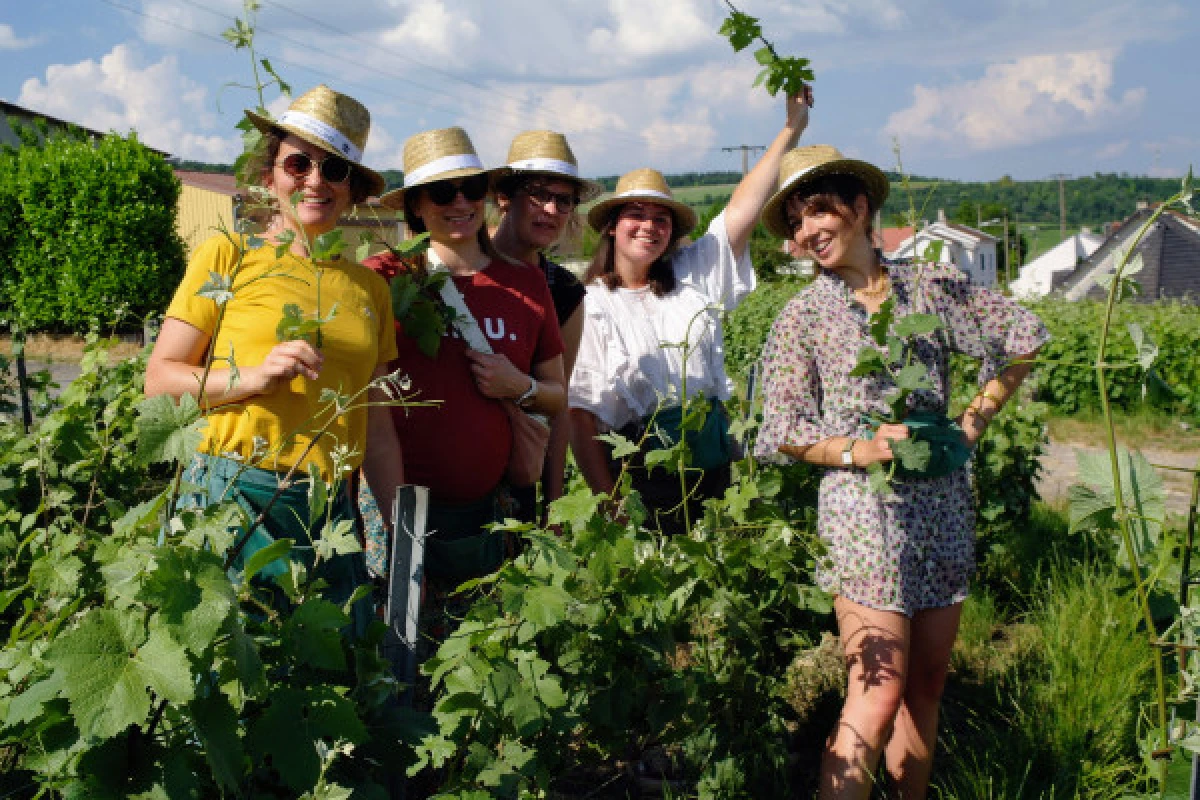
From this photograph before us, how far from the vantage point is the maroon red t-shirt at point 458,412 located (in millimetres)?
2918

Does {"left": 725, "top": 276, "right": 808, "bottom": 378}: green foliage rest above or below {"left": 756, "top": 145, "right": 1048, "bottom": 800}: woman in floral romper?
below

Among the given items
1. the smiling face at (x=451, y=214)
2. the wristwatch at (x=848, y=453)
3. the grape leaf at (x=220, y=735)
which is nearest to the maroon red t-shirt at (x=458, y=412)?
the smiling face at (x=451, y=214)

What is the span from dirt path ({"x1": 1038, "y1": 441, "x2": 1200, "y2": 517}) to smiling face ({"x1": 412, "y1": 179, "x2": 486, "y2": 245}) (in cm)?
588

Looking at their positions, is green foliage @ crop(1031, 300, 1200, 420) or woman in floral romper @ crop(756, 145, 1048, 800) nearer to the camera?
woman in floral romper @ crop(756, 145, 1048, 800)

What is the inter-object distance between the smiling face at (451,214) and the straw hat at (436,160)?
46 millimetres

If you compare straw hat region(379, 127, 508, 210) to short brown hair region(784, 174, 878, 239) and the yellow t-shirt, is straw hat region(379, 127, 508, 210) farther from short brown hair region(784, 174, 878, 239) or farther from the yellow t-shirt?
short brown hair region(784, 174, 878, 239)

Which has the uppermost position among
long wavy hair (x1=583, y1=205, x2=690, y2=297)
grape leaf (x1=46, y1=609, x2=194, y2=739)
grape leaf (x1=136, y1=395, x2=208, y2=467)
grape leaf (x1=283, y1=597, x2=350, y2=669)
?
long wavy hair (x1=583, y1=205, x2=690, y2=297)

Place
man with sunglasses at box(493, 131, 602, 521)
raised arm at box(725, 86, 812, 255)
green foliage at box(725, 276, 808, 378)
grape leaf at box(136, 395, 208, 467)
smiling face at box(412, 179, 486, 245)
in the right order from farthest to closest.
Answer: green foliage at box(725, 276, 808, 378) < man with sunglasses at box(493, 131, 602, 521) < raised arm at box(725, 86, 812, 255) < smiling face at box(412, 179, 486, 245) < grape leaf at box(136, 395, 208, 467)

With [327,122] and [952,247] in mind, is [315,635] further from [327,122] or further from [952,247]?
[952,247]

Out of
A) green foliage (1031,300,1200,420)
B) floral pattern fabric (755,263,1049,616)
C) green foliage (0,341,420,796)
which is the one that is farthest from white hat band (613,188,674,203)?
green foliage (1031,300,1200,420)

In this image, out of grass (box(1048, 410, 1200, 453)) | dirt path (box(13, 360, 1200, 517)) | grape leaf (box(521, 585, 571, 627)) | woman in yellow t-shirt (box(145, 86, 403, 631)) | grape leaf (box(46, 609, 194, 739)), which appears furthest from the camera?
grass (box(1048, 410, 1200, 453))

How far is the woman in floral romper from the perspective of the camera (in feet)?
8.33

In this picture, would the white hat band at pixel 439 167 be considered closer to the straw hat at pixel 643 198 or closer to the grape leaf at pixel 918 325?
the straw hat at pixel 643 198

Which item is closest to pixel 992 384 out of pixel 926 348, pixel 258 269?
pixel 926 348
